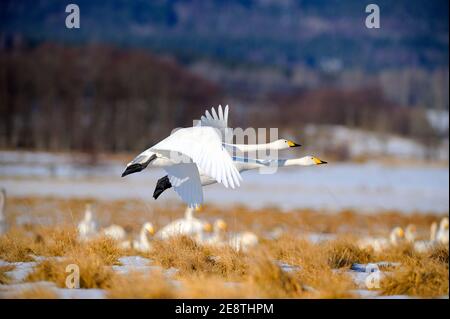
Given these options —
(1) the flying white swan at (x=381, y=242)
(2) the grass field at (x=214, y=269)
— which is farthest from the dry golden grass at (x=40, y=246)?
(1) the flying white swan at (x=381, y=242)

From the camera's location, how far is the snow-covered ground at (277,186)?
26516mm

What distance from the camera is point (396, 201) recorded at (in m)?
29.1

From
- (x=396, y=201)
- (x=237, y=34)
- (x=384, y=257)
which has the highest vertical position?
(x=237, y=34)

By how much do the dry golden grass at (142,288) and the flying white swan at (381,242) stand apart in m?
4.18

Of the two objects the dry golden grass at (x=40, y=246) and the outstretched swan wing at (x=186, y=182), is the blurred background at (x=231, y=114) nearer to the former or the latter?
the outstretched swan wing at (x=186, y=182)

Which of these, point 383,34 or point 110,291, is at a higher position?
point 383,34

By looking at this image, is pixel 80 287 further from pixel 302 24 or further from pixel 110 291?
pixel 302 24

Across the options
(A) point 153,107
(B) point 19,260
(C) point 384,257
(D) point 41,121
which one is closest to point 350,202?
(C) point 384,257

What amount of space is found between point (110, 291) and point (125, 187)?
76.7 ft

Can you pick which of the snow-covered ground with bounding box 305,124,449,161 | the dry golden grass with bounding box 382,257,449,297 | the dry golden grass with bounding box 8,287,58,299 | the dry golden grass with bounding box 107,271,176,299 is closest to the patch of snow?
the dry golden grass with bounding box 8,287,58,299

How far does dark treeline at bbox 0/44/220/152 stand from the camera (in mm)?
62188

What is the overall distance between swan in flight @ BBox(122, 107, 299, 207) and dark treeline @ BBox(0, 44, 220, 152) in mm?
46176

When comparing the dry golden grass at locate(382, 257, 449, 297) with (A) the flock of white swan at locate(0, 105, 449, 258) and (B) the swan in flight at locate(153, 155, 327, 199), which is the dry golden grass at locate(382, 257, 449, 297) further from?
(B) the swan in flight at locate(153, 155, 327, 199)

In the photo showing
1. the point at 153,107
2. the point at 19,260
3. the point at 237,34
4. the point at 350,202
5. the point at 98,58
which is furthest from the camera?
the point at 237,34
